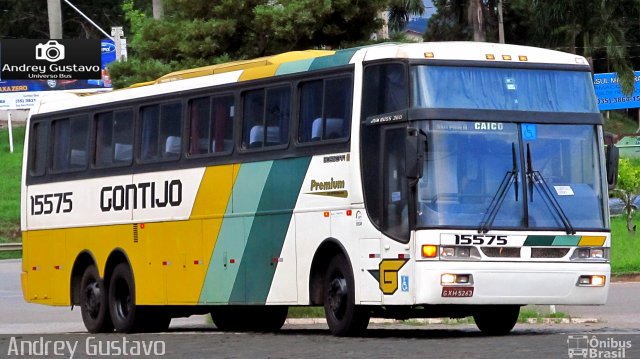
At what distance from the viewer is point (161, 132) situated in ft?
68.9

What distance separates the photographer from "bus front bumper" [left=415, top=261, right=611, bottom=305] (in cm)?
1614

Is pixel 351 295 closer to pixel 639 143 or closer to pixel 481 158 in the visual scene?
pixel 481 158

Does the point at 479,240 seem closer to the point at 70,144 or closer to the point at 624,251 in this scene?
the point at 70,144

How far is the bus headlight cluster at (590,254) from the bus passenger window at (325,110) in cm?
280

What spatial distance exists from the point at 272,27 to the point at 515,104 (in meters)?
10.7

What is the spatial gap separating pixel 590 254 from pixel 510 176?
48.8 inches

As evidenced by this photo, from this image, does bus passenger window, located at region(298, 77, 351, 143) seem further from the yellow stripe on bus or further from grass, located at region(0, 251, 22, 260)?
grass, located at region(0, 251, 22, 260)

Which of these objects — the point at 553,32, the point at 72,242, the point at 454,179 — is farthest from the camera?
the point at 553,32

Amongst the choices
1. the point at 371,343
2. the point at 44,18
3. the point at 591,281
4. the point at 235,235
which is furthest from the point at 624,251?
the point at 44,18

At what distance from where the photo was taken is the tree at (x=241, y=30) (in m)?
27.3

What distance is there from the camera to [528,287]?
1647 centimetres

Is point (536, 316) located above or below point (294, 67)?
below

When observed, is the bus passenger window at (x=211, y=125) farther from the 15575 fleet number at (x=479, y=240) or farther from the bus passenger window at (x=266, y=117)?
the 15575 fleet number at (x=479, y=240)

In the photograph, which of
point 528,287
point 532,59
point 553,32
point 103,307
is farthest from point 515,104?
point 553,32
